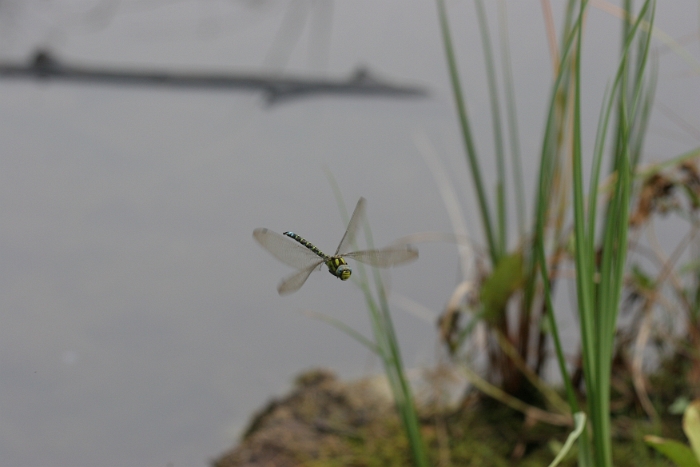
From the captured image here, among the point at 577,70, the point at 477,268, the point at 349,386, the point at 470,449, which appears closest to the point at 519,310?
the point at 477,268

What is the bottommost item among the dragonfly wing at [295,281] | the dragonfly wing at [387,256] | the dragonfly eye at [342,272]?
the dragonfly wing at [295,281]

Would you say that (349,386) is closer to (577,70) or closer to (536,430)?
(536,430)

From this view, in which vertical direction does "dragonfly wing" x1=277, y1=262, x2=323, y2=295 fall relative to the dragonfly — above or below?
below

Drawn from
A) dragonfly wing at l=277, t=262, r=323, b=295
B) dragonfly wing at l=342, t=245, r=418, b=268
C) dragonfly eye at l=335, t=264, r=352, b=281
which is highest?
dragonfly wing at l=342, t=245, r=418, b=268

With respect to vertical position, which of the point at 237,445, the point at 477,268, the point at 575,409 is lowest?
the point at 575,409
